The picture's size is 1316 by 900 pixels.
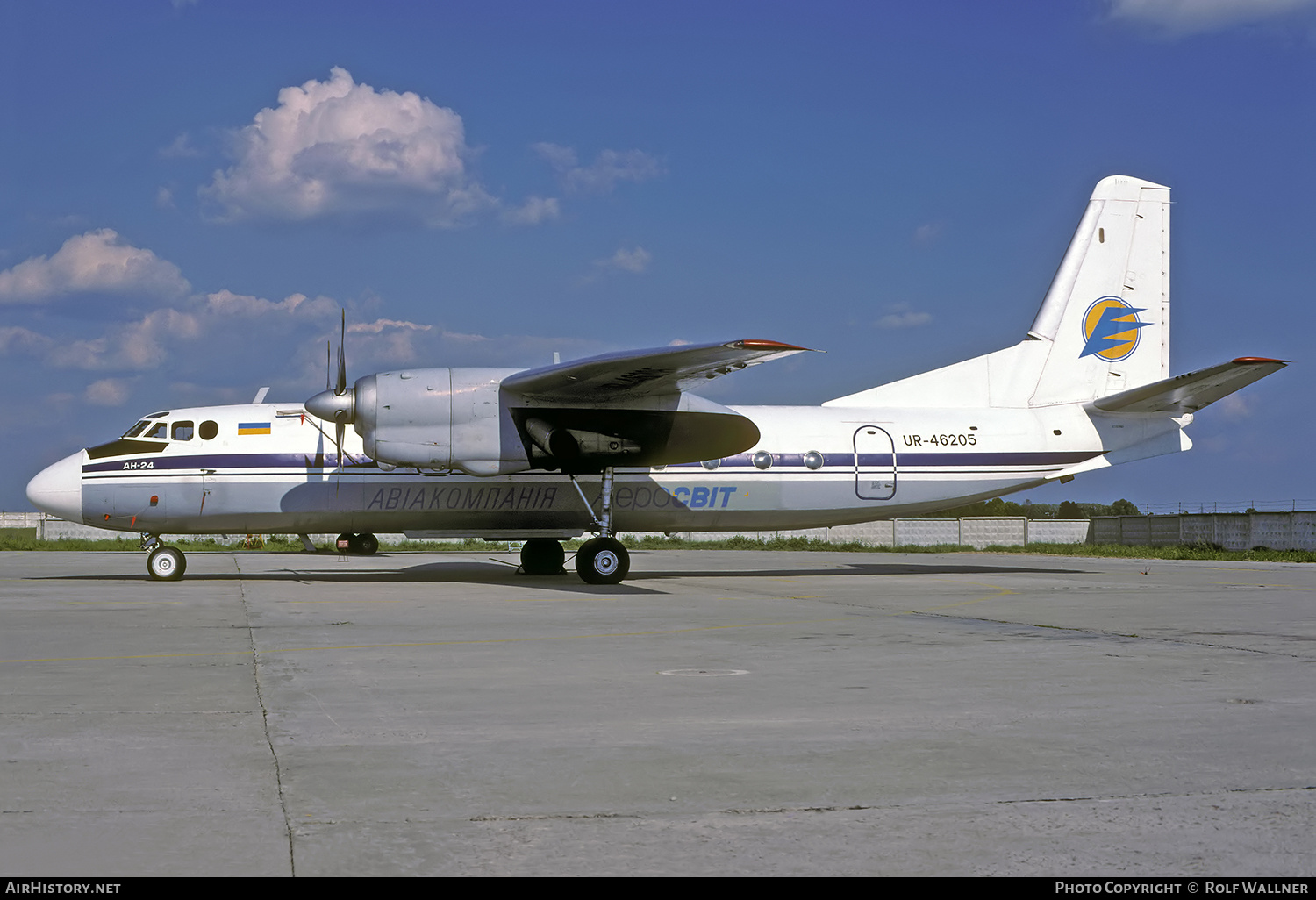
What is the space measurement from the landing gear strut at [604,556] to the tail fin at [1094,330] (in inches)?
267

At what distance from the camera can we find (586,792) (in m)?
5.37

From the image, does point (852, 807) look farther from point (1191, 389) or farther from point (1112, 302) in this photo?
point (1112, 302)

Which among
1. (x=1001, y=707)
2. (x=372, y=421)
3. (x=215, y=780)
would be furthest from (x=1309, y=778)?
(x=372, y=421)

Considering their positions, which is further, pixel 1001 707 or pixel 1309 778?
pixel 1001 707

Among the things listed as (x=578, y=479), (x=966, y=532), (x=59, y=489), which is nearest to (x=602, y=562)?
(x=578, y=479)

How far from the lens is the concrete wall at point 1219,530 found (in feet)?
134

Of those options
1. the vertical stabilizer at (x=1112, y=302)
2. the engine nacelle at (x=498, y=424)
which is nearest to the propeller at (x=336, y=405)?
the engine nacelle at (x=498, y=424)

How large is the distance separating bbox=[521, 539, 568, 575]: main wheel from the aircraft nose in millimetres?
9053

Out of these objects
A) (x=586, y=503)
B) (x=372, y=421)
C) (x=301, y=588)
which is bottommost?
(x=301, y=588)

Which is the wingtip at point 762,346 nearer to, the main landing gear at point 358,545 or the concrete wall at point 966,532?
the main landing gear at point 358,545

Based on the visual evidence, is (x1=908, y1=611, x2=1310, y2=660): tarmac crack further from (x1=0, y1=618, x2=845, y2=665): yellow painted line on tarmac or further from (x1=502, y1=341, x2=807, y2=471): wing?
(x1=502, y1=341, x2=807, y2=471): wing
